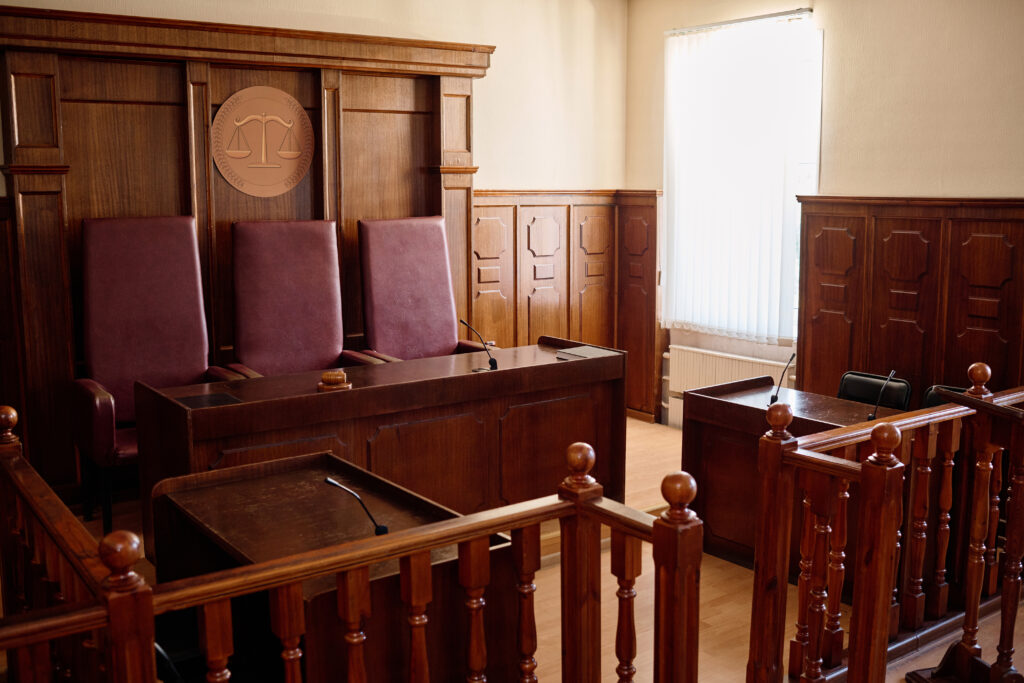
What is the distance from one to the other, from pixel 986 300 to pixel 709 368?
189 cm

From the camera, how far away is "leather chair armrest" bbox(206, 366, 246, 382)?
171 inches

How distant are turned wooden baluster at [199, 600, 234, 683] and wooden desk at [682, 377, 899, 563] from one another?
2.62 meters

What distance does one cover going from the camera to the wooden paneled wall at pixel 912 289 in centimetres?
452

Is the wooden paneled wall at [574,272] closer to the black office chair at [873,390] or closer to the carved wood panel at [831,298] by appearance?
the carved wood panel at [831,298]

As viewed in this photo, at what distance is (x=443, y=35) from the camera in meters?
5.69

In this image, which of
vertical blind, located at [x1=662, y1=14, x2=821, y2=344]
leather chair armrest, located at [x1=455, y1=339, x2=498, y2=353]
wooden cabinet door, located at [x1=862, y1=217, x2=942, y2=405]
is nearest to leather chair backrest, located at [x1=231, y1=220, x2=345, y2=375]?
leather chair armrest, located at [x1=455, y1=339, x2=498, y2=353]

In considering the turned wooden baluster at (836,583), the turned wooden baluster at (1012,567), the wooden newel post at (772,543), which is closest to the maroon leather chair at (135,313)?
the wooden newel post at (772,543)

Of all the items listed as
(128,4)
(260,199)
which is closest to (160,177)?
(260,199)

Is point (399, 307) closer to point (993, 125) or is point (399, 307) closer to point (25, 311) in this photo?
point (25, 311)

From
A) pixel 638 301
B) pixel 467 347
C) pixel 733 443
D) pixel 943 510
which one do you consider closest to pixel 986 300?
pixel 733 443

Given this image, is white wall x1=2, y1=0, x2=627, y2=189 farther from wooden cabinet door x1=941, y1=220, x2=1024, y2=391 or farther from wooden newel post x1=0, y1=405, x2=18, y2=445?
wooden newel post x1=0, y1=405, x2=18, y2=445

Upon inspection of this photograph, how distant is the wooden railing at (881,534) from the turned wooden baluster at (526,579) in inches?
33.4

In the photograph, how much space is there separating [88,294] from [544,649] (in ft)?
8.58

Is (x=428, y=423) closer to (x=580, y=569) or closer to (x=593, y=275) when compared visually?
(x=580, y=569)
